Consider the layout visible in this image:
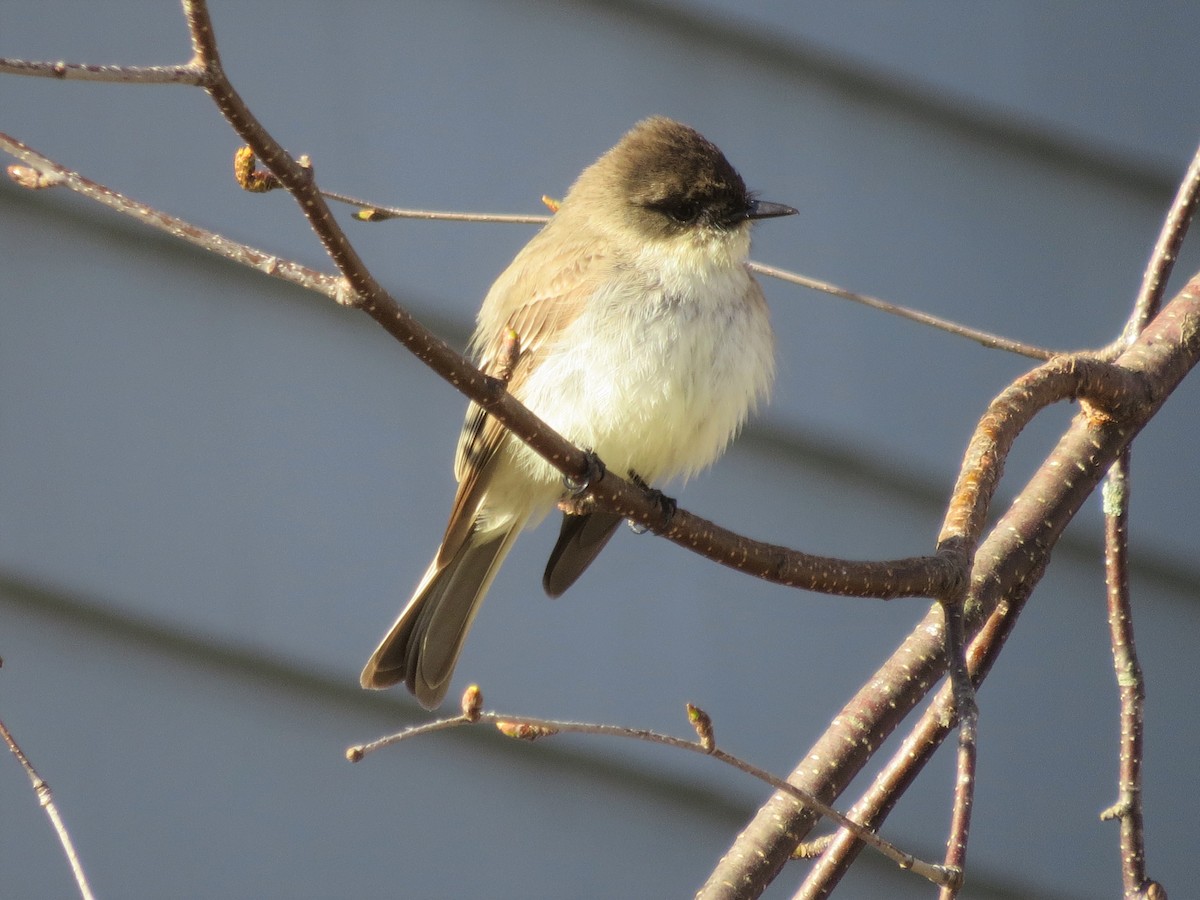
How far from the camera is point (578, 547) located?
339cm

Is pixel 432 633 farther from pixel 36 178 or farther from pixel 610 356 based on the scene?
pixel 36 178

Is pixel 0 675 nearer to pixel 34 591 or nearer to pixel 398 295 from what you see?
pixel 34 591

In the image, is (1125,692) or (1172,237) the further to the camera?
(1172,237)

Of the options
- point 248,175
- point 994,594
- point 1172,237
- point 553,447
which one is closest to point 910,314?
point 1172,237

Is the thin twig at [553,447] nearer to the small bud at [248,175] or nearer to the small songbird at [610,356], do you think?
the small bud at [248,175]

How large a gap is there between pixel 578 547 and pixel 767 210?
0.88 metres

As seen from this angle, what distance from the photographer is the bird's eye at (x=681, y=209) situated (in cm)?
359

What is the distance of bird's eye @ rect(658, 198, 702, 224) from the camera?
11.8 feet

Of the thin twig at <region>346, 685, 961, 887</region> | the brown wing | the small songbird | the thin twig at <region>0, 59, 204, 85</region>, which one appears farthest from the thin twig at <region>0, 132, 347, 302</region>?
the brown wing

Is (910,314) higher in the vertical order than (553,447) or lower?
higher

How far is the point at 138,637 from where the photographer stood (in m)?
3.50

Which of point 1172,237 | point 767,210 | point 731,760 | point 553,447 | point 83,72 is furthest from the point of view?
point 767,210

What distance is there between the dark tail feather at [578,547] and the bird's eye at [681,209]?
730 millimetres

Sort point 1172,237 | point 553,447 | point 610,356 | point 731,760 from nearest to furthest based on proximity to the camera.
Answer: point 731,760
point 553,447
point 1172,237
point 610,356
